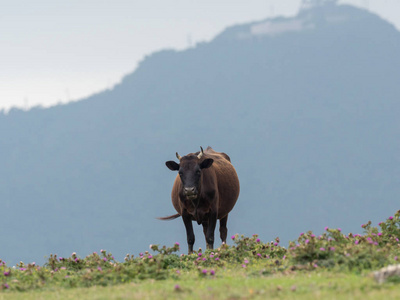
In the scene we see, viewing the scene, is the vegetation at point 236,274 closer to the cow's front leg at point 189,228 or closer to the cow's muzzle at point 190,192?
the cow's muzzle at point 190,192

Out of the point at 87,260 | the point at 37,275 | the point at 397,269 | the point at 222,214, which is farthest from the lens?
Answer: the point at 222,214

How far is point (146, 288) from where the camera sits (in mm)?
10750

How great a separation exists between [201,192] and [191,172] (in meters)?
0.87

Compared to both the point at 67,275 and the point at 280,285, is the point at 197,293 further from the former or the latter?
the point at 67,275

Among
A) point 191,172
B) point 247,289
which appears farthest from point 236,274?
point 191,172

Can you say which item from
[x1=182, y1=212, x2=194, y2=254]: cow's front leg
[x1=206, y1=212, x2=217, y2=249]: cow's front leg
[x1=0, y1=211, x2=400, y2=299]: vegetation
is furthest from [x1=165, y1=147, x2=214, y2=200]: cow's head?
[x1=0, y1=211, x2=400, y2=299]: vegetation

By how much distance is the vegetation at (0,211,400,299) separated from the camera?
9.77 m

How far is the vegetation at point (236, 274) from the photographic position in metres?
9.77

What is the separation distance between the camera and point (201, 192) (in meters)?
18.0

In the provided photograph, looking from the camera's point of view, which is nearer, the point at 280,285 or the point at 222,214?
the point at 280,285

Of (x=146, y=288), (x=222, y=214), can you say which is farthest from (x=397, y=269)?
(x=222, y=214)

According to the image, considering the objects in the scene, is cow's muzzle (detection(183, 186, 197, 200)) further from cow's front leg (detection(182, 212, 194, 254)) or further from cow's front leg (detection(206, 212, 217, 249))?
cow's front leg (detection(206, 212, 217, 249))

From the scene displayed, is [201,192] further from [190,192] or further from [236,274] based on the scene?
[236,274]

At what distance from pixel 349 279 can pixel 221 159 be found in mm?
11160
